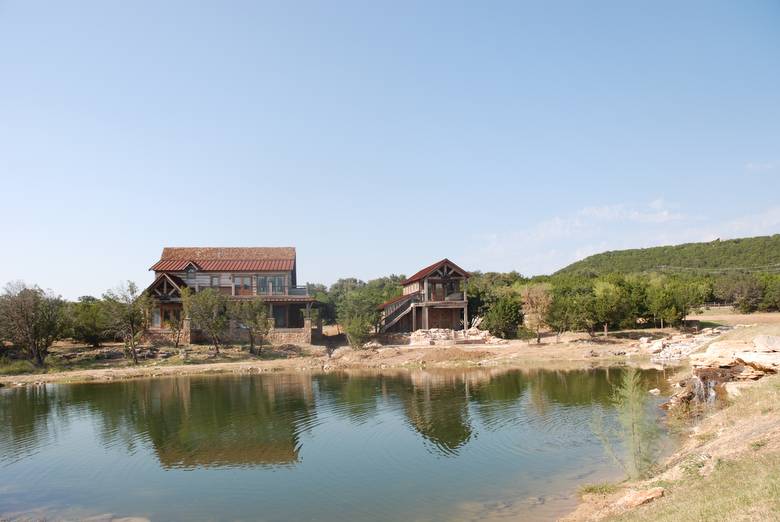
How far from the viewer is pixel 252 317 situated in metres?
46.6

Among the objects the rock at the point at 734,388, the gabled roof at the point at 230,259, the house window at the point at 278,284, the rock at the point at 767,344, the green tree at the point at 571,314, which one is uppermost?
the gabled roof at the point at 230,259

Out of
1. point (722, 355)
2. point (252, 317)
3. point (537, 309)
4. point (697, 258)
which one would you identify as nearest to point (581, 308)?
point (537, 309)

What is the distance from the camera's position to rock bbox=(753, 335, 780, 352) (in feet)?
72.8

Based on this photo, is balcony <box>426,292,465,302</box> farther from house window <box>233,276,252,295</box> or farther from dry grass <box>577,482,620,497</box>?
dry grass <box>577,482,620,497</box>

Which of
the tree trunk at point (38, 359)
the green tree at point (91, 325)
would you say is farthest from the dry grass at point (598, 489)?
the tree trunk at point (38, 359)

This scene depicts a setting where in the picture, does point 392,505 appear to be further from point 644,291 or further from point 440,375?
point 644,291

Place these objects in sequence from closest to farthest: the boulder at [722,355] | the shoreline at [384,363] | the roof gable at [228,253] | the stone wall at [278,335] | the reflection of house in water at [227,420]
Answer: the reflection of house in water at [227,420] → the boulder at [722,355] → the shoreline at [384,363] → the stone wall at [278,335] → the roof gable at [228,253]

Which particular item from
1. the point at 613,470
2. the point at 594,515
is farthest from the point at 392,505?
the point at 613,470

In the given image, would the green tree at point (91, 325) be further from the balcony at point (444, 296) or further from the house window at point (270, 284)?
the balcony at point (444, 296)

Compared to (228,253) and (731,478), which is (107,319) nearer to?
(228,253)

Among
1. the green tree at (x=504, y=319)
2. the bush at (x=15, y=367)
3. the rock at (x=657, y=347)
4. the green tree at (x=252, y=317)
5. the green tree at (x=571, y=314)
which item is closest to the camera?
the bush at (x=15, y=367)

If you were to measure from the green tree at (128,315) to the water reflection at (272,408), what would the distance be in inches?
308

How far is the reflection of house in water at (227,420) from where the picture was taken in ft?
65.9

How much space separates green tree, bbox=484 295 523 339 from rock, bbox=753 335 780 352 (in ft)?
92.2
